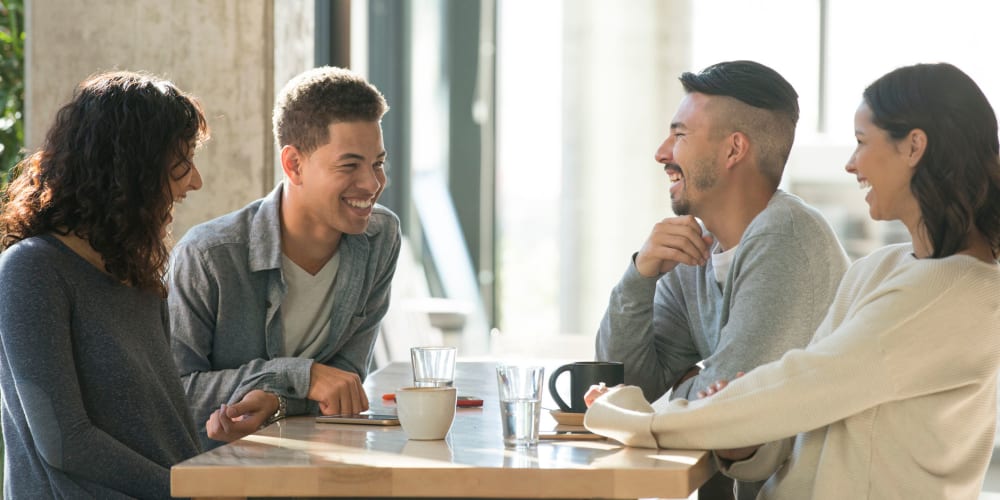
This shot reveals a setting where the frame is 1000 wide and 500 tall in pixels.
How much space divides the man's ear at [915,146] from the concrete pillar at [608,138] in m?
4.05

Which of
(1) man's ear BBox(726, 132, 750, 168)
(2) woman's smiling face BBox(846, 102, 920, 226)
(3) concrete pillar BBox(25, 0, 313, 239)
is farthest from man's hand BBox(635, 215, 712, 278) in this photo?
(3) concrete pillar BBox(25, 0, 313, 239)

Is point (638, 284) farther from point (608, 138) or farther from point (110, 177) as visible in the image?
point (608, 138)

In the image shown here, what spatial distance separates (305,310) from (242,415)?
1.49ft

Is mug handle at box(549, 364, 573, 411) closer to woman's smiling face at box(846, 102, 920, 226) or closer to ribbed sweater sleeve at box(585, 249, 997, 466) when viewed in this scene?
ribbed sweater sleeve at box(585, 249, 997, 466)

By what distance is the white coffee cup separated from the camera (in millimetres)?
1676

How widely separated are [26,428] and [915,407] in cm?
127

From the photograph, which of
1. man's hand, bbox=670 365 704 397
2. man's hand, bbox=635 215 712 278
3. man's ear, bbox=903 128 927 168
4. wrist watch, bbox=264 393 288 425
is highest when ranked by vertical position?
man's ear, bbox=903 128 927 168

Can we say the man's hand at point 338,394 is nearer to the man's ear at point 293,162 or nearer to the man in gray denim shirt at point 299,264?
the man in gray denim shirt at point 299,264

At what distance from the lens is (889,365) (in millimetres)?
1555

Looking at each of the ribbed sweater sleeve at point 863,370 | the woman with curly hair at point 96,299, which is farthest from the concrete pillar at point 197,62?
the ribbed sweater sleeve at point 863,370

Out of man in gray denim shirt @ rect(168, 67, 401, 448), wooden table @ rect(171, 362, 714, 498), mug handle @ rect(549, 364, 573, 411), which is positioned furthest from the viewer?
man in gray denim shirt @ rect(168, 67, 401, 448)

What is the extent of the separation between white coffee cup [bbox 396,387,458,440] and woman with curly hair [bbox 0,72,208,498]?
1.42ft

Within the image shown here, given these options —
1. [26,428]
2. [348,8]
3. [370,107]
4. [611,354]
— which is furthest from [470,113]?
[26,428]

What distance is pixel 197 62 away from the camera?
3514 millimetres
